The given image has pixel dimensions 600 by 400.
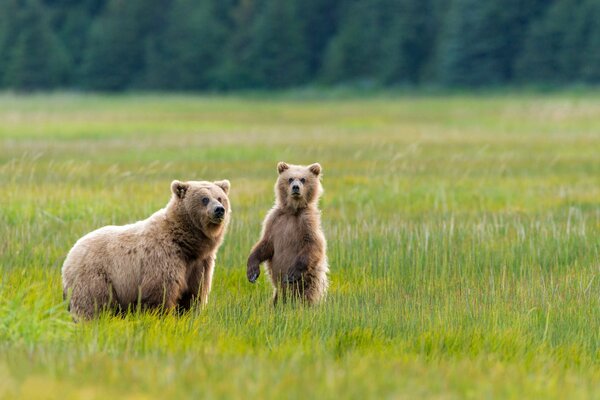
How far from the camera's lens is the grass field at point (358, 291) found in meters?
5.29

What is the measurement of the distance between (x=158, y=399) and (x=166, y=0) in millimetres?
89746

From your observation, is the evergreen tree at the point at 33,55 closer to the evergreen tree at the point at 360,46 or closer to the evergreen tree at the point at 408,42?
the evergreen tree at the point at 360,46

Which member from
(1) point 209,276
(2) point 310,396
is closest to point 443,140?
(1) point 209,276

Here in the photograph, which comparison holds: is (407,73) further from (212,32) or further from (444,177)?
(444,177)

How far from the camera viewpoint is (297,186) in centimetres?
831

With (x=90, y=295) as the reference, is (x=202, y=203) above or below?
above

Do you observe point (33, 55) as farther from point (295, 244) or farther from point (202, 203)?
point (202, 203)

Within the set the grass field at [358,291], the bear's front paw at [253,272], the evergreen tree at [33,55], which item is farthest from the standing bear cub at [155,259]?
the evergreen tree at [33,55]

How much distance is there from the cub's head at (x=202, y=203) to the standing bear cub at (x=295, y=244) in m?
0.81

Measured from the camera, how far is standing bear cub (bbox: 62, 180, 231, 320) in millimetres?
7223

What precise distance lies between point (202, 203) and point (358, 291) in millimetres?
1713

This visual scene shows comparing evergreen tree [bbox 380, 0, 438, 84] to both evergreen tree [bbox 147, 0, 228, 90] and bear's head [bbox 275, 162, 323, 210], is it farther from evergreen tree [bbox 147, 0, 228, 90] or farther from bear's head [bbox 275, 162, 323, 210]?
bear's head [bbox 275, 162, 323, 210]

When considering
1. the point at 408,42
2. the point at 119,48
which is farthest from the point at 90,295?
Result: the point at 119,48

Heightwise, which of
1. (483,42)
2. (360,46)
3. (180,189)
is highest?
(483,42)
